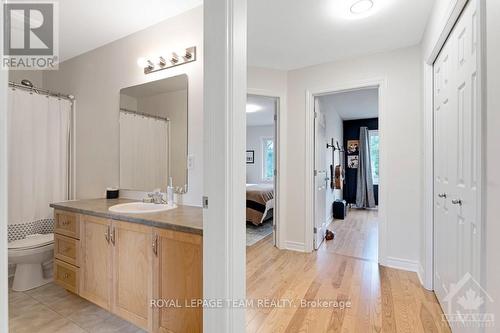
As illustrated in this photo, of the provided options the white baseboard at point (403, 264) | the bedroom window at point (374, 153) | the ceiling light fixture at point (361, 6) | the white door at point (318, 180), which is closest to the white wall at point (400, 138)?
the white baseboard at point (403, 264)

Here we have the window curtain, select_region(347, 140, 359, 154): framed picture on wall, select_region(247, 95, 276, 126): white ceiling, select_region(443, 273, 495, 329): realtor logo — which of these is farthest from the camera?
select_region(347, 140, 359, 154): framed picture on wall

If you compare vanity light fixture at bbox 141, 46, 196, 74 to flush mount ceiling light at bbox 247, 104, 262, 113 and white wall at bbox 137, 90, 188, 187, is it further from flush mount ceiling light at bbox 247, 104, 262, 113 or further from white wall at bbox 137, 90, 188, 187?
flush mount ceiling light at bbox 247, 104, 262, 113

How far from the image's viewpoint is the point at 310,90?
10.5 ft

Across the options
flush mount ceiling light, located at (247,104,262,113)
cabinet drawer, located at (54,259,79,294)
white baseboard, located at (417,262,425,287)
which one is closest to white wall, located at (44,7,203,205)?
cabinet drawer, located at (54,259,79,294)

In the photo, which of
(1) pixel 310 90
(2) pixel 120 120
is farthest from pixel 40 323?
(1) pixel 310 90

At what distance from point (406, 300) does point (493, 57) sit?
75.4 inches

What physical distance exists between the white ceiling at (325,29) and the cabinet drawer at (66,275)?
2.61 m

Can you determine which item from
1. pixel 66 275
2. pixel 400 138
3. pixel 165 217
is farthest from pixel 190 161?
pixel 400 138

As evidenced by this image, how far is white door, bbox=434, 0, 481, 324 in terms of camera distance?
52.1 inches

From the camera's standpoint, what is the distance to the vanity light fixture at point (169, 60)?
2.06 m

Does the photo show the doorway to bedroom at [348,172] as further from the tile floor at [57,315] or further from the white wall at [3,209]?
the white wall at [3,209]

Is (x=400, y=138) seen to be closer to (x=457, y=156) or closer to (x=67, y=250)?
(x=457, y=156)

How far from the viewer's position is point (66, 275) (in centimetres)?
210

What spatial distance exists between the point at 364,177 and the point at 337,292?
4827 millimetres
